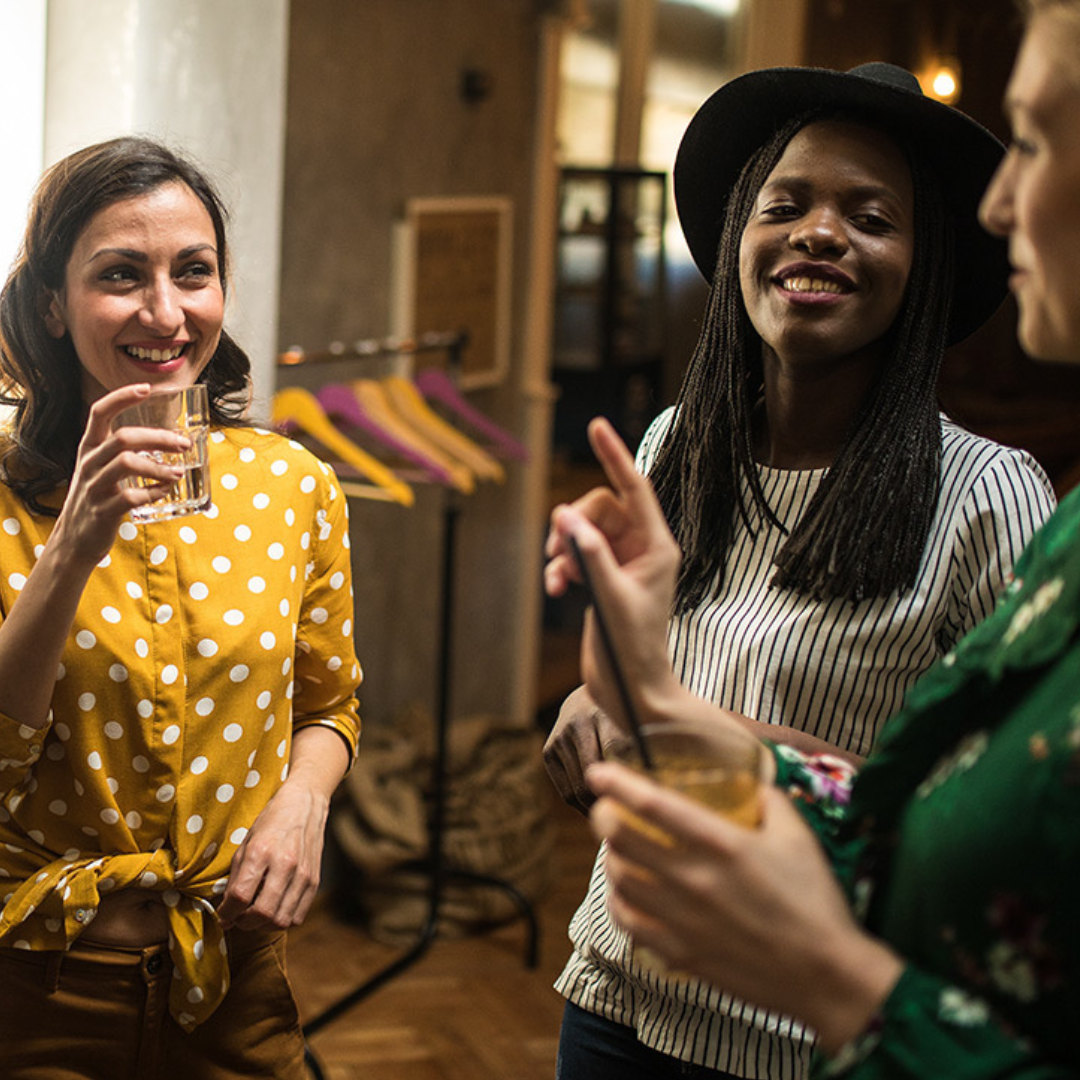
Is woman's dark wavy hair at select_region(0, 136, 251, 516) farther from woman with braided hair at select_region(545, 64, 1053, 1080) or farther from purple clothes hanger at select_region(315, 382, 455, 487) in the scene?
purple clothes hanger at select_region(315, 382, 455, 487)

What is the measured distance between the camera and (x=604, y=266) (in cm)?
739

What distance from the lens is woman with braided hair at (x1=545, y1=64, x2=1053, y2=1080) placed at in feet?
4.57

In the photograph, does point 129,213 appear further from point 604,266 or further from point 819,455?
point 604,266

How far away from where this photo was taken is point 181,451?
135cm

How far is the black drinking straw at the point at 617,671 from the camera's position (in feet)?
3.13

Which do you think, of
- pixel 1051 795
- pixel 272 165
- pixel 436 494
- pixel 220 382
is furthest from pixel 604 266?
pixel 1051 795

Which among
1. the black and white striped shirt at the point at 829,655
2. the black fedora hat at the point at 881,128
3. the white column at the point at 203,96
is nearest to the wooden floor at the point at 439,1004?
the white column at the point at 203,96

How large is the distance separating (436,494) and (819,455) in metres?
3.12

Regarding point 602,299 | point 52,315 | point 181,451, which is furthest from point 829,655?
point 602,299

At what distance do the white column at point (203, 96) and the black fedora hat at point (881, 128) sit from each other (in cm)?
78

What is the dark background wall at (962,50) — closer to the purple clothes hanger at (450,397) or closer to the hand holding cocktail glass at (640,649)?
the purple clothes hanger at (450,397)

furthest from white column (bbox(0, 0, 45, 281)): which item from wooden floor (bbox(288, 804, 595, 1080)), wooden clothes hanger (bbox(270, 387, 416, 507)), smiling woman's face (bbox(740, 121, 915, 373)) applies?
wooden floor (bbox(288, 804, 595, 1080))

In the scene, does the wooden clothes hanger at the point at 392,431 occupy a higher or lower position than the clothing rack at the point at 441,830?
higher

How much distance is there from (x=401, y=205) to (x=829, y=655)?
3139mm
